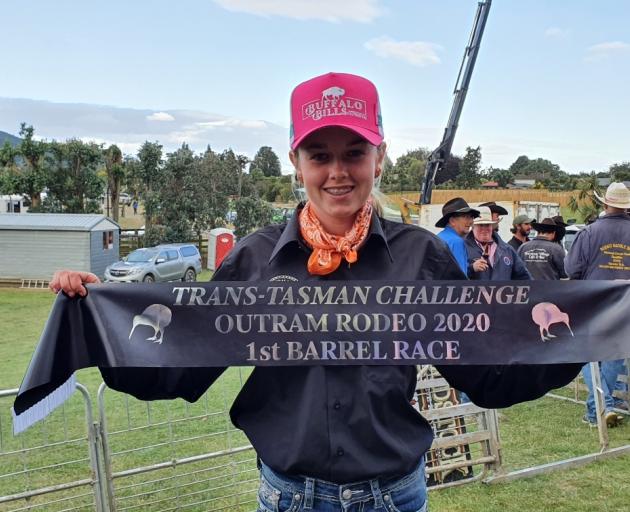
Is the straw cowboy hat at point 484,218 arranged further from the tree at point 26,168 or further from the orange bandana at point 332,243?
the tree at point 26,168

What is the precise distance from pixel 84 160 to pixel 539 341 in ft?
105

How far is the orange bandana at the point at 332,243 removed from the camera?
196 cm

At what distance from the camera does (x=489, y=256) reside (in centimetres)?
700

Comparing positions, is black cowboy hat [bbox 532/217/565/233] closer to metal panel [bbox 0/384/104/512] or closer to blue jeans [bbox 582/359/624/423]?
blue jeans [bbox 582/359/624/423]

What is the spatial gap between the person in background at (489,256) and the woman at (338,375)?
479cm

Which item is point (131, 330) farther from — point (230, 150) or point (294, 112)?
point (230, 150)

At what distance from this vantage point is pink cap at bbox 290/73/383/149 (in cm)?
188

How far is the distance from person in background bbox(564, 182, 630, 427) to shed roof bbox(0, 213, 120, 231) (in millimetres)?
21109

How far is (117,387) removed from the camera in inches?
83.7

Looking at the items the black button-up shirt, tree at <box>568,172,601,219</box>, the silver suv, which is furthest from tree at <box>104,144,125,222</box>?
the black button-up shirt

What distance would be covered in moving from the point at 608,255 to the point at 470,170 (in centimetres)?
6570

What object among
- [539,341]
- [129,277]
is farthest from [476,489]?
[129,277]

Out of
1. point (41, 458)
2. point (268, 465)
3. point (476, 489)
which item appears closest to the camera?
point (268, 465)

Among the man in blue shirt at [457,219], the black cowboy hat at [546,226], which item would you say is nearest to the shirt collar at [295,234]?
the man in blue shirt at [457,219]
